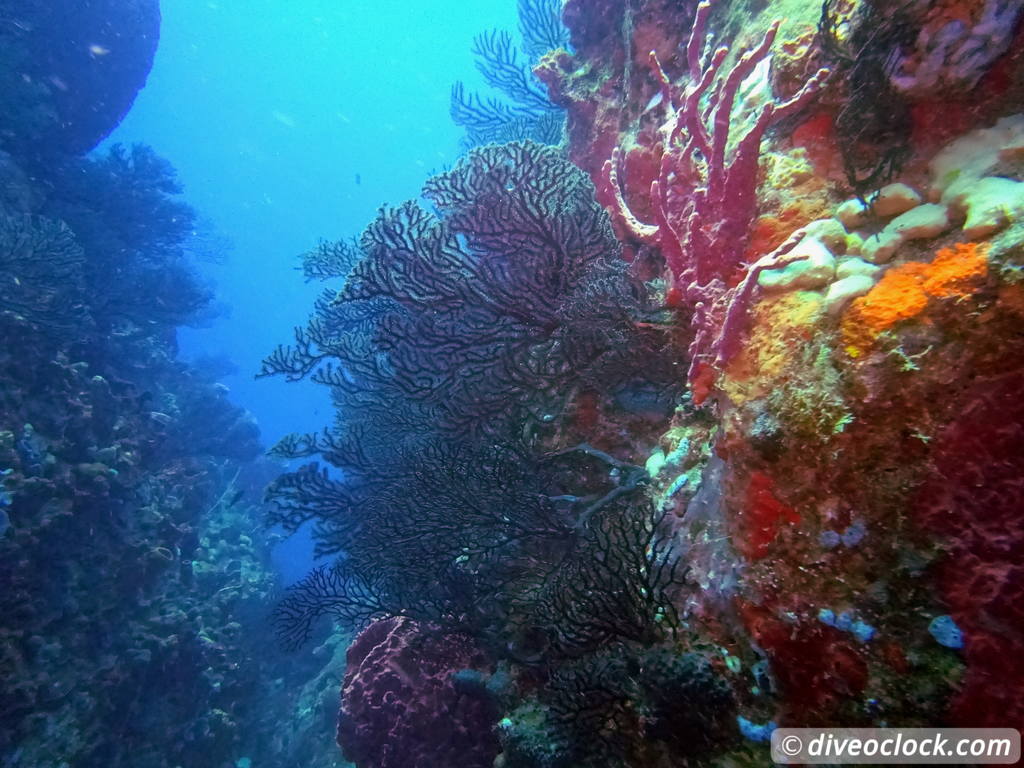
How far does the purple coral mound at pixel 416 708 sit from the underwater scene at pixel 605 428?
4 cm

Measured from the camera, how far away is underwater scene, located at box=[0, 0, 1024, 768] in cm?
171

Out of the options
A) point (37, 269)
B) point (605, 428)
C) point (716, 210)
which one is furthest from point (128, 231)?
point (716, 210)

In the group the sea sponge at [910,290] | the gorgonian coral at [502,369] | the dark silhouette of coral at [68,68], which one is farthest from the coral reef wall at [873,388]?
the dark silhouette of coral at [68,68]

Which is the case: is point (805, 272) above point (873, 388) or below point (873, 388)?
above

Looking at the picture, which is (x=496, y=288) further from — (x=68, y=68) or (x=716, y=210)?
(x=68, y=68)

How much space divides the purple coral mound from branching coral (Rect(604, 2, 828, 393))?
12.8 feet

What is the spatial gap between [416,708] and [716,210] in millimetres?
5264

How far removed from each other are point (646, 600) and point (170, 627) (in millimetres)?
11094

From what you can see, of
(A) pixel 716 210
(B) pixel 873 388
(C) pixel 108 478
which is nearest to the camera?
(B) pixel 873 388

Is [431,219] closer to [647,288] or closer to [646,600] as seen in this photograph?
[647,288]

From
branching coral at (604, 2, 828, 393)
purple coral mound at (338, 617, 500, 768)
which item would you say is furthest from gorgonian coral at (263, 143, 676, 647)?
branching coral at (604, 2, 828, 393)

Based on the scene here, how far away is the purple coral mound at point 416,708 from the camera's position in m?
4.78

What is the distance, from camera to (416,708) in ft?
16.9

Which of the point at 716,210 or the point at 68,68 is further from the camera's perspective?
the point at 68,68
